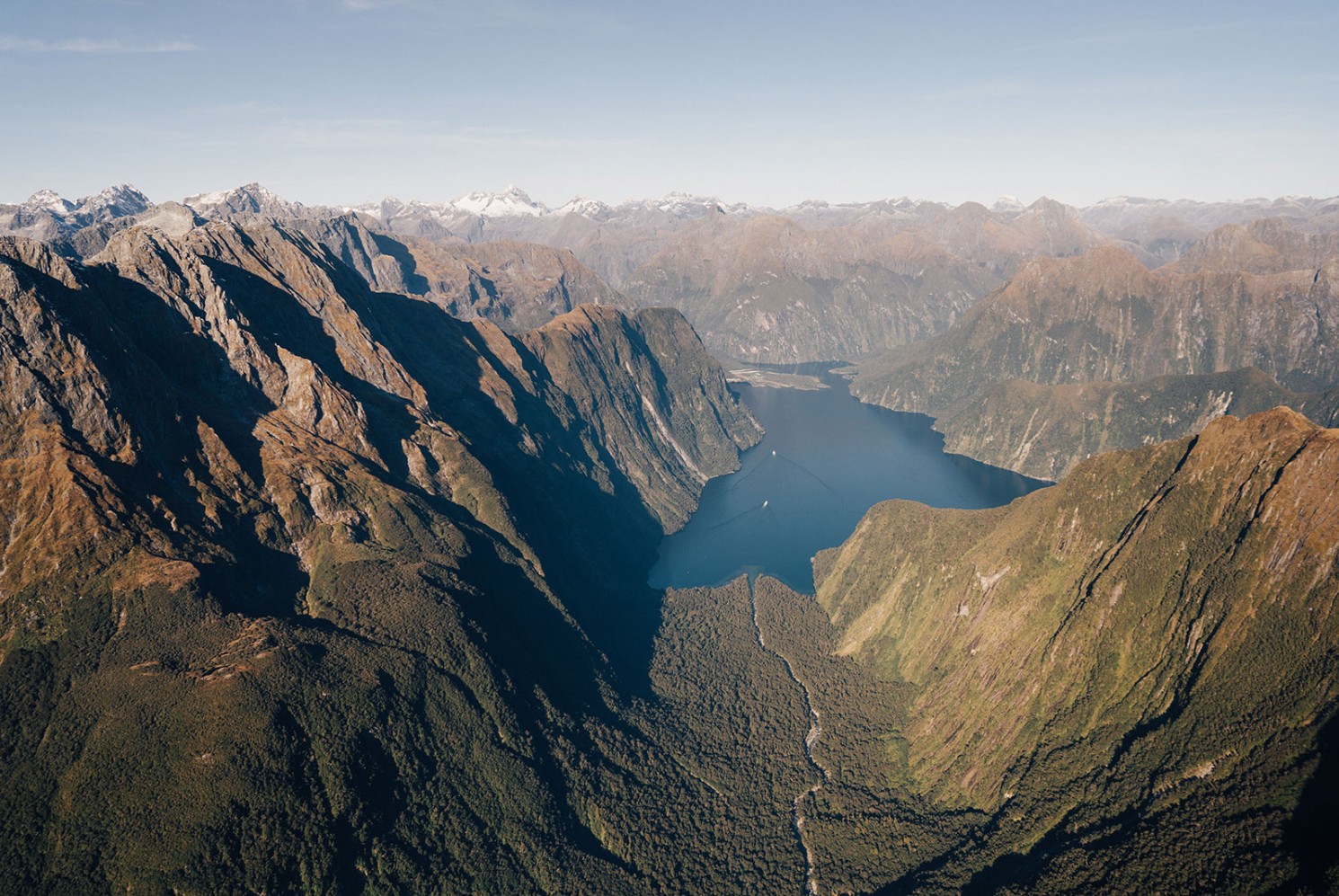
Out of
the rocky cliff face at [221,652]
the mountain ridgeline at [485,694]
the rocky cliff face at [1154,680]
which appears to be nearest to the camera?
the rocky cliff face at [1154,680]

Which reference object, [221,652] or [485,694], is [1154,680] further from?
[221,652]

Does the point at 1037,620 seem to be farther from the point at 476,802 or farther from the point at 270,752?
the point at 270,752

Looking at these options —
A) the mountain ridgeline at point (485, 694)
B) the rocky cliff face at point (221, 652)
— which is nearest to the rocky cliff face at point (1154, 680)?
the mountain ridgeline at point (485, 694)

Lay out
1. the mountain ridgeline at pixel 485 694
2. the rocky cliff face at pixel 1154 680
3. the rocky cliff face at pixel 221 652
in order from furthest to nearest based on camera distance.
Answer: the rocky cliff face at pixel 221 652 < the mountain ridgeline at pixel 485 694 < the rocky cliff face at pixel 1154 680

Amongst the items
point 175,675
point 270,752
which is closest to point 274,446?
point 175,675

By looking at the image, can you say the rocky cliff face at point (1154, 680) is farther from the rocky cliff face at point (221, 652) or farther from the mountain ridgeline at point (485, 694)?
the rocky cliff face at point (221, 652)

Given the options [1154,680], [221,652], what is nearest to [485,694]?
[221,652]

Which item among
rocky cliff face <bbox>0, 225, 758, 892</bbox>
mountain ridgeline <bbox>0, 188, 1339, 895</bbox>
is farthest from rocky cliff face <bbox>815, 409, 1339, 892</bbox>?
rocky cliff face <bbox>0, 225, 758, 892</bbox>

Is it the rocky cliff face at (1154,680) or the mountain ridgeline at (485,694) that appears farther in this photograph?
the mountain ridgeline at (485,694)

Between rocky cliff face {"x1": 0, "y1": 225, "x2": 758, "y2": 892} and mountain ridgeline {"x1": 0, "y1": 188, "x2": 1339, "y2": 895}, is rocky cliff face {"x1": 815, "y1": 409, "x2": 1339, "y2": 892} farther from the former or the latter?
rocky cliff face {"x1": 0, "y1": 225, "x2": 758, "y2": 892}
